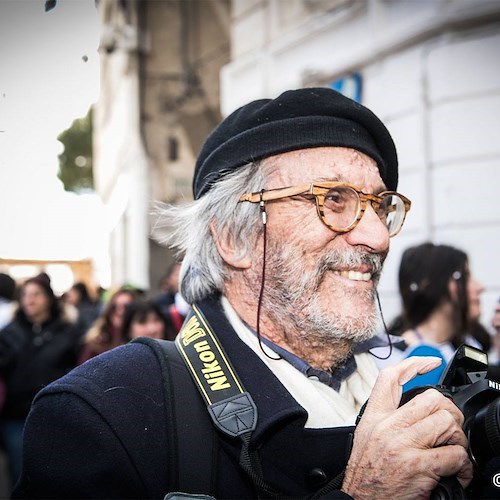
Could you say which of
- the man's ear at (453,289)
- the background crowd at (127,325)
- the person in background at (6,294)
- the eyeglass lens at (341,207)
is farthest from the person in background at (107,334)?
the eyeglass lens at (341,207)

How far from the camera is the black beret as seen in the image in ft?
5.68

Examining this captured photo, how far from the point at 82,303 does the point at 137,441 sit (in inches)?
317

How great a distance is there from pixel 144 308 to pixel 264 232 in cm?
294

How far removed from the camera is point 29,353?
4.78 meters

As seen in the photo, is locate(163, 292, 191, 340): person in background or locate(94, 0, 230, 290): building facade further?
locate(94, 0, 230, 290): building facade

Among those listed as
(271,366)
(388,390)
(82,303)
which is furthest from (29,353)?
(82,303)

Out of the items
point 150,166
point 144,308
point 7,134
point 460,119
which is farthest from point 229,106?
point 7,134

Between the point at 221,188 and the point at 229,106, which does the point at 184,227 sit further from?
the point at 229,106

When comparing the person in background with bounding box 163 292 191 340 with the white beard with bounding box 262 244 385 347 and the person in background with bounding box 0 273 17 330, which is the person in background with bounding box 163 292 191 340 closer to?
the person in background with bounding box 0 273 17 330

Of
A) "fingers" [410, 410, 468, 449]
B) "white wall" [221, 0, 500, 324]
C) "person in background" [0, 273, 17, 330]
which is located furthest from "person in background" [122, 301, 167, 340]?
"fingers" [410, 410, 468, 449]

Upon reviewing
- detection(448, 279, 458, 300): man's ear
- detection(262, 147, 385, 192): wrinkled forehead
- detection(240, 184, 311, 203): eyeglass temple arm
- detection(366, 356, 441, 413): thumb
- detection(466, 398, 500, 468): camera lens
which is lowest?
detection(466, 398, 500, 468): camera lens

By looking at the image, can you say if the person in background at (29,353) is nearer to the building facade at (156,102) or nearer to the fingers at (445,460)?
the fingers at (445,460)

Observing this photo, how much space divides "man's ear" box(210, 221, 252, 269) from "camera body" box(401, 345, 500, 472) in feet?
2.08

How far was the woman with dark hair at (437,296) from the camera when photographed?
10.5 ft
